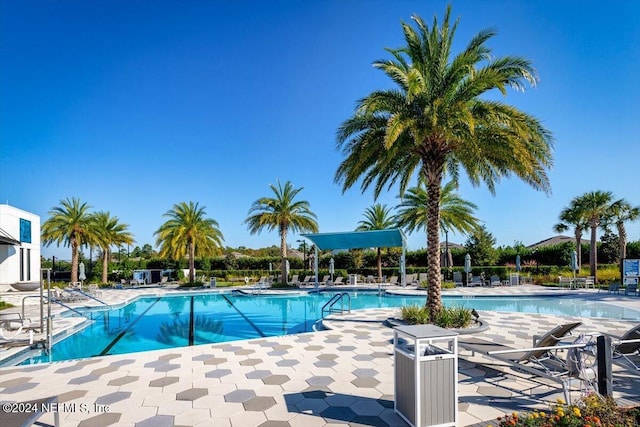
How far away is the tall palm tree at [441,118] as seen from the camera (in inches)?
347

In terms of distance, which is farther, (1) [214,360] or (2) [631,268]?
(2) [631,268]

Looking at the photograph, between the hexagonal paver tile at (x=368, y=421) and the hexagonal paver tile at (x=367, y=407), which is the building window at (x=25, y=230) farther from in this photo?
the hexagonal paver tile at (x=368, y=421)

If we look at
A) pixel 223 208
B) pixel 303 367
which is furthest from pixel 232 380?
pixel 223 208

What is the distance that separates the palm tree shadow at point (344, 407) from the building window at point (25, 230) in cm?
2835

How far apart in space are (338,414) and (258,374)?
6.56ft

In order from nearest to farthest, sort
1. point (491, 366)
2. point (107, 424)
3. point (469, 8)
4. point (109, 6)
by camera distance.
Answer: point (107, 424) → point (491, 366) → point (469, 8) → point (109, 6)

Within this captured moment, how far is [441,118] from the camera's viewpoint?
29.5 ft

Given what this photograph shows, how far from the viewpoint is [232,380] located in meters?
5.53

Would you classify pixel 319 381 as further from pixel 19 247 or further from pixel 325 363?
pixel 19 247

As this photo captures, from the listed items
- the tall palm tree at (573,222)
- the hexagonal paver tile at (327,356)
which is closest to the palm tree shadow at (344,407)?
the hexagonal paver tile at (327,356)

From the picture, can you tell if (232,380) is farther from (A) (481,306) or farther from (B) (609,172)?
(B) (609,172)

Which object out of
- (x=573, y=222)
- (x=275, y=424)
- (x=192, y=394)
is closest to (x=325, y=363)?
(x=192, y=394)

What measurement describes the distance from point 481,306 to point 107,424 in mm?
16351

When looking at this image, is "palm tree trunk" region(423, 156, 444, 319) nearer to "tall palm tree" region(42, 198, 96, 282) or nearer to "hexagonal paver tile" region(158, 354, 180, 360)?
"hexagonal paver tile" region(158, 354, 180, 360)
